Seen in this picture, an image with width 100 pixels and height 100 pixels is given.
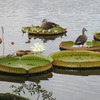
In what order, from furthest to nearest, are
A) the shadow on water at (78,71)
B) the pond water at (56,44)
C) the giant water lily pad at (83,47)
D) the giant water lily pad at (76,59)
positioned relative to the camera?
1. the giant water lily pad at (83,47)
2. the giant water lily pad at (76,59)
3. the shadow on water at (78,71)
4. the pond water at (56,44)

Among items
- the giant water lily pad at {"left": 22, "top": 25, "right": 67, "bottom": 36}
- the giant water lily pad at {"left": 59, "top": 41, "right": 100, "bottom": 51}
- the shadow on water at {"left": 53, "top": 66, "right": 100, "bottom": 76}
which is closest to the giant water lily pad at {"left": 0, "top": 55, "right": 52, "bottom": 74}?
the shadow on water at {"left": 53, "top": 66, "right": 100, "bottom": 76}

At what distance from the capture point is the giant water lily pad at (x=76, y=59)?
13.9m

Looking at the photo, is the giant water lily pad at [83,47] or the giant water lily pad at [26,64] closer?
the giant water lily pad at [26,64]

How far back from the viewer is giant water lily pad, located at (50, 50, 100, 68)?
13922 mm

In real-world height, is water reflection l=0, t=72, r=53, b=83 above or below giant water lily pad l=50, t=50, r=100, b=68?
below

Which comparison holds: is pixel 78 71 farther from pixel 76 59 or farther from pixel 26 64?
pixel 26 64

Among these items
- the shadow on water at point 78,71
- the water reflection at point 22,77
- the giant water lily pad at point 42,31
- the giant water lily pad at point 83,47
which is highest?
the giant water lily pad at point 42,31

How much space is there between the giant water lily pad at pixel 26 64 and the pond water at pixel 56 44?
0.85ft

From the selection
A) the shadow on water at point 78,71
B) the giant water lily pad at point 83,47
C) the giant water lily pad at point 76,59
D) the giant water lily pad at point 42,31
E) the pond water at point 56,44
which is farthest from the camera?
the giant water lily pad at point 42,31

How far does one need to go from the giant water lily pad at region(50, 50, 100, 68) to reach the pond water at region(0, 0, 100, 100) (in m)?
0.27

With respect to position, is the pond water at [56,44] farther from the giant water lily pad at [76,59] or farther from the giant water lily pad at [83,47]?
the giant water lily pad at [83,47]

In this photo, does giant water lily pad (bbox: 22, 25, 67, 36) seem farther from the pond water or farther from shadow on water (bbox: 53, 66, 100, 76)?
shadow on water (bbox: 53, 66, 100, 76)

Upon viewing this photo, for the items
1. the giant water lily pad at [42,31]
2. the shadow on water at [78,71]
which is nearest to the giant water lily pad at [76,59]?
the shadow on water at [78,71]

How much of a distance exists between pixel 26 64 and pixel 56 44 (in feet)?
17.7
